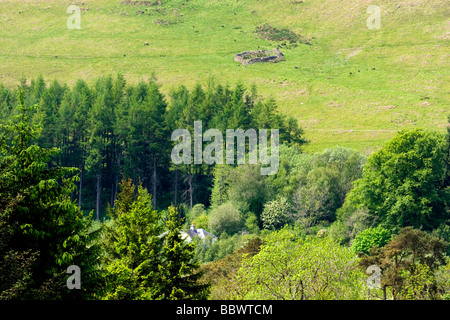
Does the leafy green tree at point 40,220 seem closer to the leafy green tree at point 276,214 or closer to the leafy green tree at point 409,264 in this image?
the leafy green tree at point 409,264

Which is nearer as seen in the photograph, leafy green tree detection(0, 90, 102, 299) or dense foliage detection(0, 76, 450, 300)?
leafy green tree detection(0, 90, 102, 299)

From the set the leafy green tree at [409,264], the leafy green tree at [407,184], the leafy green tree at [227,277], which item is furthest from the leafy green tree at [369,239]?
the leafy green tree at [227,277]

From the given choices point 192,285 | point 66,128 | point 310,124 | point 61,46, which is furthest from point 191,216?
point 61,46

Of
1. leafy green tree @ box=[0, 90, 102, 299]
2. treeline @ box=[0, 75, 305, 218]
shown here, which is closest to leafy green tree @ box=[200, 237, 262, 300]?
leafy green tree @ box=[0, 90, 102, 299]

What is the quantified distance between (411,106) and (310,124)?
20096 millimetres

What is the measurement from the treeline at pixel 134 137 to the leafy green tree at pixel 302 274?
5139 cm

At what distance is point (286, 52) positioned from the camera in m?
140

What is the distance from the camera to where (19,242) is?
24500 millimetres

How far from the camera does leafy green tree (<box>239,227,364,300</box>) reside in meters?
32.3

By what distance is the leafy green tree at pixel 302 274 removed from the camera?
32.3 metres

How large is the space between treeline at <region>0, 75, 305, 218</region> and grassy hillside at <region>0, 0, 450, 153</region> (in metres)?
15.4

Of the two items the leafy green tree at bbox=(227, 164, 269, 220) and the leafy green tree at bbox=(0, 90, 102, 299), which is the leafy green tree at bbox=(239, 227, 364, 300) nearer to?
the leafy green tree at bbox=(0, 90, 102, 299)

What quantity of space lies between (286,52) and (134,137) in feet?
210

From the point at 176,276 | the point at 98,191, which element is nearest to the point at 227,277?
the point at 176,276
